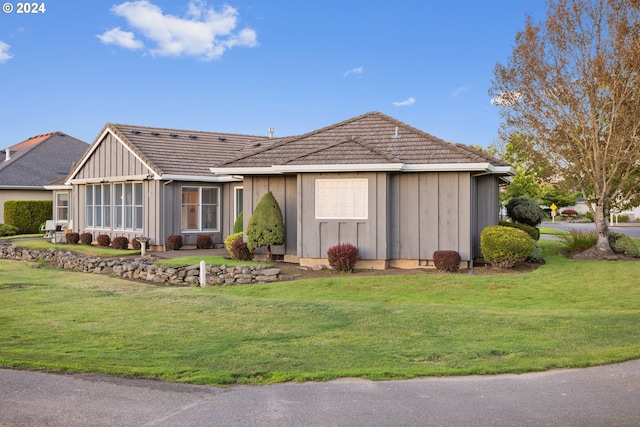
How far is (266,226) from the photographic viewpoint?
1898 centimetres

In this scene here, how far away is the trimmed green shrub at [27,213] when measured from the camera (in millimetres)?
36375

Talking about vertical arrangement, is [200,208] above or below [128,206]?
below

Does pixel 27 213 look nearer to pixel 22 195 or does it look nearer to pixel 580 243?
pixel 22 195

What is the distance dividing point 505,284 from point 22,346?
34.7 ft

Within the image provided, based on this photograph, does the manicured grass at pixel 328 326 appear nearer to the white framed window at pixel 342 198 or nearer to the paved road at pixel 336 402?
the paved road at pixel 336 402

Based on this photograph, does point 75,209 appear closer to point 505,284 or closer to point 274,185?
point 274,185

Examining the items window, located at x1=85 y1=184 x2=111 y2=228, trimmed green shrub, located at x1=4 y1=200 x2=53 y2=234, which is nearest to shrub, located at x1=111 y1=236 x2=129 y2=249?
window, located at x1=85 y1=184 x2=111 y2=228

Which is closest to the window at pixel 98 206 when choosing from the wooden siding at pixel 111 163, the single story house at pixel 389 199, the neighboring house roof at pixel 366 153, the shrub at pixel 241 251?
the wooden siding at pixel 111 163

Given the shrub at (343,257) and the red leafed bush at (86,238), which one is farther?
the red leafed bush at (86,238)

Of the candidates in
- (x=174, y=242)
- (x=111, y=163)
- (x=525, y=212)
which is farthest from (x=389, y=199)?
(x=111, y=163)

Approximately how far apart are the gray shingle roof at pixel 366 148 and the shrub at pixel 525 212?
5.08 meters

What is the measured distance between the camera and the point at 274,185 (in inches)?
795

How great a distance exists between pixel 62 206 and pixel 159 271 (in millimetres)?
18060

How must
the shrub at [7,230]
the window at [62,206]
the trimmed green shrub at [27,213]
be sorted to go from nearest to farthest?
the window at [62,206]
the shrub at [7,230]
the trimmed green shrub at [27,213]
